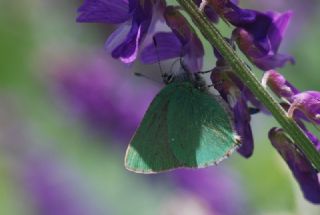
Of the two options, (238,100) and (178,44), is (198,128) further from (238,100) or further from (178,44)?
(178,44)

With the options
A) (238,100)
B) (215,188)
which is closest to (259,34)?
(238,100)

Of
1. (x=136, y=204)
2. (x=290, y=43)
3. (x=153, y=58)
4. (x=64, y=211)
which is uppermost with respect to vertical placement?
(x=153, y=58)

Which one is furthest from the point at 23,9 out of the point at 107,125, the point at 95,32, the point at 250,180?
the point at 250,180

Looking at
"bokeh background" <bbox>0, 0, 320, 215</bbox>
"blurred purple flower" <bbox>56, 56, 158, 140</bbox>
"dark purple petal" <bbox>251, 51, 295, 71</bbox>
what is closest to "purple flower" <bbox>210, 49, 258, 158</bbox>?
"dark purple petal" <bbox>251, 51, 295, 71</bbox>

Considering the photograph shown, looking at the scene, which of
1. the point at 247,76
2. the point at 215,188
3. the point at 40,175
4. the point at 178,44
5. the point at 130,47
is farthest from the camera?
the point at 40,175

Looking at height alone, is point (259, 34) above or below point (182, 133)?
above

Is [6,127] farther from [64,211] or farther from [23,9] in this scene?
[23,9]
